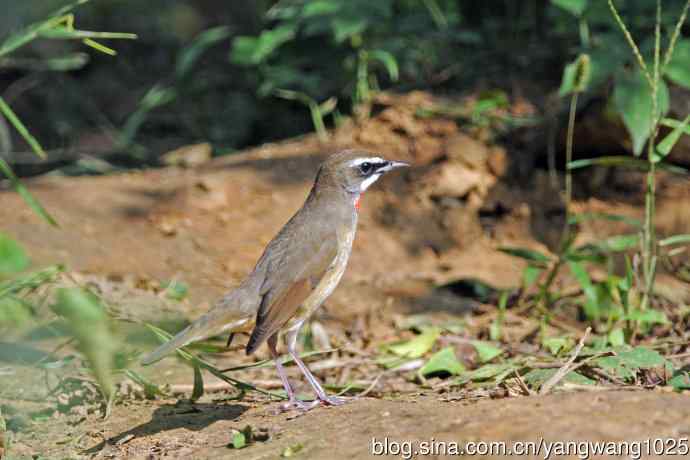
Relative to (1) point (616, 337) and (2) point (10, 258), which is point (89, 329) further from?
(1) point (616, 337)

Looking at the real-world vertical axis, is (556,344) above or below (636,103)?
below

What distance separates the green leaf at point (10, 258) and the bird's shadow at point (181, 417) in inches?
66.9

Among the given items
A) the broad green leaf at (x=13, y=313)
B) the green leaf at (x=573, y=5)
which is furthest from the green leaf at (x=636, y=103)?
the broad green leaf at (x=13, y=313)

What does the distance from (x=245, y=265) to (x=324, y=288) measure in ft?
8.65

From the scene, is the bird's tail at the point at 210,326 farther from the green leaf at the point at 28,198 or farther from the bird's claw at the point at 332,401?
the green leaf at the point at 28,198

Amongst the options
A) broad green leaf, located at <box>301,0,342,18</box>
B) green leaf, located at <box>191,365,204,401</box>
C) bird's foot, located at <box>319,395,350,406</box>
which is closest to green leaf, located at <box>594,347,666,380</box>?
bird's foot, located at <box>319,395,350,406</box>

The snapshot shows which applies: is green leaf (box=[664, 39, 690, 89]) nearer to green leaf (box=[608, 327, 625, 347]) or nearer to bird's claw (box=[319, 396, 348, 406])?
green leaf (box=[608, 327, 625, 347])

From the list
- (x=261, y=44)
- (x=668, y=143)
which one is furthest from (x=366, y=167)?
(x=261, y=44)

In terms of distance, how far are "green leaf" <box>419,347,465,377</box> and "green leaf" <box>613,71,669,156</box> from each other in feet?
6.14

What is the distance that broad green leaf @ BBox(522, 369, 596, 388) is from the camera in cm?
444

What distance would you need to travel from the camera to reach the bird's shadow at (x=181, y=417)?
4.57 meters

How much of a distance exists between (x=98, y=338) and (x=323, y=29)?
699cm

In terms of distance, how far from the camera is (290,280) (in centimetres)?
502

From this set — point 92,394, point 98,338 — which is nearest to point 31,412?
point 92,394
